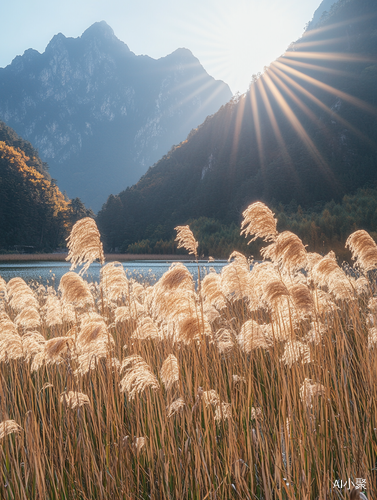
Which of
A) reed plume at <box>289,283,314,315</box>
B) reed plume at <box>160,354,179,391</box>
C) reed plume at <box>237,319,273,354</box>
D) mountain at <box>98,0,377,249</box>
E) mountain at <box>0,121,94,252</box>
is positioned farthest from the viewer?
mountain at <box>98,0,377,249</box>

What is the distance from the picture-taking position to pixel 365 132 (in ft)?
252

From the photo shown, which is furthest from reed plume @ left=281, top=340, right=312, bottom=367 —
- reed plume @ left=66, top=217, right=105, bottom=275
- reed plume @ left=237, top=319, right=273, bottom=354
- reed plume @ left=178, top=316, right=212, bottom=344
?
reed plume @ left=66, top=217, right=105, bottom=275

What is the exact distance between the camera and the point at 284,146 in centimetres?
8244

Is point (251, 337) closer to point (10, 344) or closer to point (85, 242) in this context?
point (85, 242)

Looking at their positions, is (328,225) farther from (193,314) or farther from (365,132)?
(365,132)

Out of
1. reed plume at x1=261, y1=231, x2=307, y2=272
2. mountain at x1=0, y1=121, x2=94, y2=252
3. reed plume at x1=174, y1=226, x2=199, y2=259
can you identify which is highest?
mountain at x1=0, y1=121, x2=94, y2=252

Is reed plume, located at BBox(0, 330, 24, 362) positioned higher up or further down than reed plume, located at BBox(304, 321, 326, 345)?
higher up

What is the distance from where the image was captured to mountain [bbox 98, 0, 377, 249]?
74875mm

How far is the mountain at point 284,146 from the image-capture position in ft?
246

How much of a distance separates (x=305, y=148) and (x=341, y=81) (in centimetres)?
2605

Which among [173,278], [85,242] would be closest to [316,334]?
[173,278]

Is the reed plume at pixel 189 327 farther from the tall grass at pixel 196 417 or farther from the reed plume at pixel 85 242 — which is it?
the reed plume at pixel 85 242

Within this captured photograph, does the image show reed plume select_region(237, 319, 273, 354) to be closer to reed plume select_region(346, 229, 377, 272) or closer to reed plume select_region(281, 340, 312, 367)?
reed plume select_region(281, 340, 312, 367)

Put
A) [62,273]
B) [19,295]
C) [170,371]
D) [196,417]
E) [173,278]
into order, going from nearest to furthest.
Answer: [196,417] < [170,371] < [173,278] < [19,295] < [62,273]
